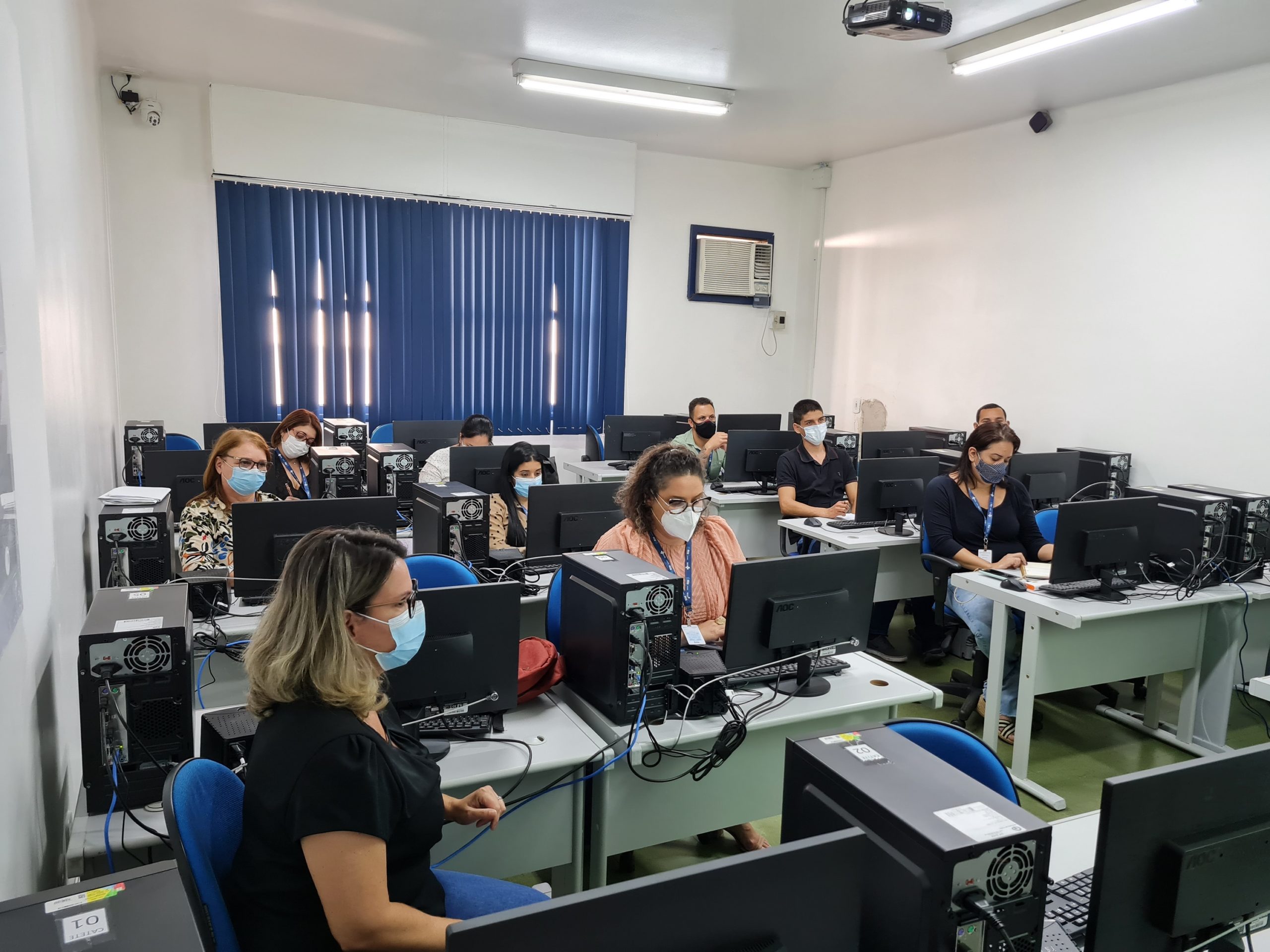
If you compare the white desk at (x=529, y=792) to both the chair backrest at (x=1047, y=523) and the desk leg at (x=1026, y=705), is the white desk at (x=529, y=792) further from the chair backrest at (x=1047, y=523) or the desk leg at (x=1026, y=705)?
the chair backrest at (x=1047, y=523)

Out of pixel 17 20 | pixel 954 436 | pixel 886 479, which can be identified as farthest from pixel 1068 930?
pixel 954 436

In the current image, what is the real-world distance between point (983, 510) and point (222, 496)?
338cm

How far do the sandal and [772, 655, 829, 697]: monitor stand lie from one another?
1548 millimetres

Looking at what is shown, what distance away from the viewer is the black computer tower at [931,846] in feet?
3.08

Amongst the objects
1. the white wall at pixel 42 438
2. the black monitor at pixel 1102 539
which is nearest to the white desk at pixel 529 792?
the white wall at pixel 42 438

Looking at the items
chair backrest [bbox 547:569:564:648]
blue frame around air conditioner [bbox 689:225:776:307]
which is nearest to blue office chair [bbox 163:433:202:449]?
chair backrest [bbox 547:569:564:648]

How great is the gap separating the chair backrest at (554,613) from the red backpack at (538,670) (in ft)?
0.56

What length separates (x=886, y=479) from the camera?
451 centimetres

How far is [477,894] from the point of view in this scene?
1.63m

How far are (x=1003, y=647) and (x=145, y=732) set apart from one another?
293 cm

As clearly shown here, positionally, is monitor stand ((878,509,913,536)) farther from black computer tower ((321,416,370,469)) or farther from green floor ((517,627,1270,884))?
black computer tower ((321,416,370,469))

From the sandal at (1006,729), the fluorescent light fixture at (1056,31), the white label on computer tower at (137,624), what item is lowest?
the sandal at (1006,729)

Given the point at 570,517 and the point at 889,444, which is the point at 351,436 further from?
the point at 889,444

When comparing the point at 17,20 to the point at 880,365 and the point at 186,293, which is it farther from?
the point at 880,365
